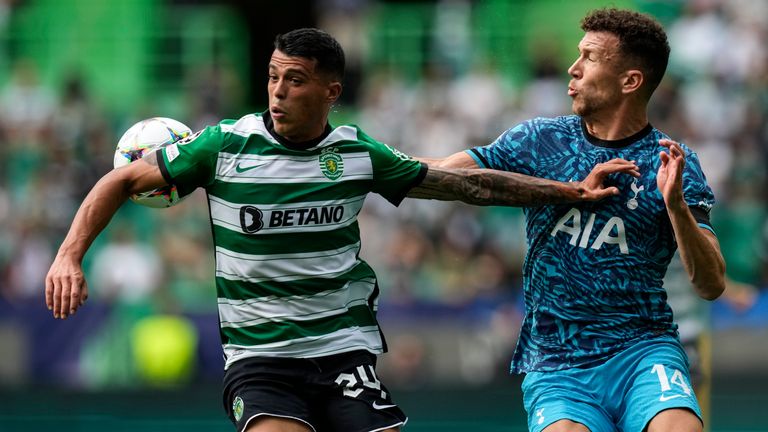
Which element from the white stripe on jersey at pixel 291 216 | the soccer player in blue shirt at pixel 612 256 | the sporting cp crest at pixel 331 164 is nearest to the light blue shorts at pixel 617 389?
the soccer player in blue shirt at pixel 612 256

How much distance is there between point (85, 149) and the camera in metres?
15.5

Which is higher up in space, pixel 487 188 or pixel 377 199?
pixel 487 188

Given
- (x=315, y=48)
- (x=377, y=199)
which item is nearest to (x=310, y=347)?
(x=315, y=48)

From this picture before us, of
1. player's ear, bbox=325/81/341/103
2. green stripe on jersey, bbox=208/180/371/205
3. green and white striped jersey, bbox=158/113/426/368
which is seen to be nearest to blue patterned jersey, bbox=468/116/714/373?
green and white striped jersey, bbox=158/113/426/368

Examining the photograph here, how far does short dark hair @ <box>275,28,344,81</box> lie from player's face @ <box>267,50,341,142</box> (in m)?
0.03

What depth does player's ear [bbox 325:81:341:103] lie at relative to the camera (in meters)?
5.62

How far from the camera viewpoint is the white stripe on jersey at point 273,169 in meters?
5.53

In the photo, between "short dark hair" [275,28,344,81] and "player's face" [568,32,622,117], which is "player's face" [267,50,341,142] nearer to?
"short dark hair" [275,28,344,81]

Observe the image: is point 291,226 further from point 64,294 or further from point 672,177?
point 672,177

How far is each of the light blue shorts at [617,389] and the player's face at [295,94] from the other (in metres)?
1.51

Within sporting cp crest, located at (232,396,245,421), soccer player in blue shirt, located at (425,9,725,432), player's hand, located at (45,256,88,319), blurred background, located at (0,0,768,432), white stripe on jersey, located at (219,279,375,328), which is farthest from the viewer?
blurred background, located at (0,0,768,432)

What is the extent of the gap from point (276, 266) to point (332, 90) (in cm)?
81

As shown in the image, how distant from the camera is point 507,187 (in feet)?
18.8

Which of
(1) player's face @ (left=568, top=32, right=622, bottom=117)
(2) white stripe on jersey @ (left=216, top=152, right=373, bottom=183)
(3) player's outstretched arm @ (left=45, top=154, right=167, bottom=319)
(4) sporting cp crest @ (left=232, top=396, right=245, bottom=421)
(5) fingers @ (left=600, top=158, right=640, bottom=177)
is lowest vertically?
(4) sporting cp crest @ (left=232, top=396, right=245, bottom=421)
